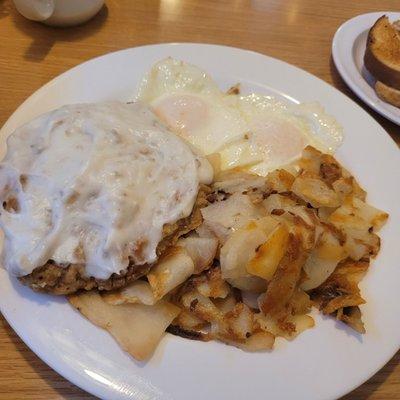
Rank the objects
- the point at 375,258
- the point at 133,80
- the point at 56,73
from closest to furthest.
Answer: the point at 375,258 → the point at 133,80 → the point at 56,73

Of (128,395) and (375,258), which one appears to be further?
(375,258)

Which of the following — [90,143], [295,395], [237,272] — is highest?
[90,143]

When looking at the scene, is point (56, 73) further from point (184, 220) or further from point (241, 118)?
point (184, 220)

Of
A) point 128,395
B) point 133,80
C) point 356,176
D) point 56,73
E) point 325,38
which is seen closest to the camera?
point 128,395

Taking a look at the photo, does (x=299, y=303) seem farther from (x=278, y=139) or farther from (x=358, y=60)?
(x=358, y=60)

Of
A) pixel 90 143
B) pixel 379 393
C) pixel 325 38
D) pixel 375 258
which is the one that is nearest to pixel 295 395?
pixel 379 393

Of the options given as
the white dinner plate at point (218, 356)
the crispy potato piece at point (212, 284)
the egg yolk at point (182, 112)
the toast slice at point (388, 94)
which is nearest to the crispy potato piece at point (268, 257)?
the crispy potato piece at point (212, 284)
